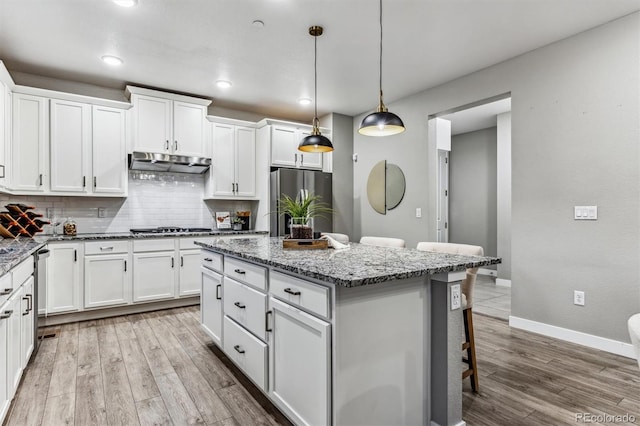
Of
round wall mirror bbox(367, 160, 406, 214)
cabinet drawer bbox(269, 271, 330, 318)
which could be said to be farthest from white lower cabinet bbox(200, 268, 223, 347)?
round wall mirror bbox(367, 160, 406, 214)

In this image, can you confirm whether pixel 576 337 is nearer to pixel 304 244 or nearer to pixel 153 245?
pixel 304 244

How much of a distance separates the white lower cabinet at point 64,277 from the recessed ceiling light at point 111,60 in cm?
189

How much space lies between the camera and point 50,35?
299cm

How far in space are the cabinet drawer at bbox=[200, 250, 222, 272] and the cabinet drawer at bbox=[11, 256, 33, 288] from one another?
3.84ft

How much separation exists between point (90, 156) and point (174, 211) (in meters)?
1.17

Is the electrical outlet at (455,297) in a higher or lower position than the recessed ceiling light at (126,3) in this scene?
lower

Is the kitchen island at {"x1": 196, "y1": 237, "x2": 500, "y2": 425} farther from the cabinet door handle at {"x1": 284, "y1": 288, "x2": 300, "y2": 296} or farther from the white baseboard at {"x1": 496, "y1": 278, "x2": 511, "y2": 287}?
the white baseboard at {"x1": 496, "y1": 278, "x2": 511, "y2": 287}

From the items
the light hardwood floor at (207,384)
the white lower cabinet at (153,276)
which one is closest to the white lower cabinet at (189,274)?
the white lower cabinet at (153,276)

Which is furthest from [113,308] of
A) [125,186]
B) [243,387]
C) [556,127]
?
[556,127]

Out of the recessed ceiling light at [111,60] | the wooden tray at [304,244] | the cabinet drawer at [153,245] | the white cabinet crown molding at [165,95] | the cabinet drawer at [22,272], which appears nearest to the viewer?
the cabinet drawer at [22,272]

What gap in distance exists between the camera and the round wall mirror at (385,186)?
471 cm

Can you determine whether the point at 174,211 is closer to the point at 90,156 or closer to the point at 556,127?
the point at 90,156

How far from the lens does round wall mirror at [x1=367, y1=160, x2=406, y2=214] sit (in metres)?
4.71

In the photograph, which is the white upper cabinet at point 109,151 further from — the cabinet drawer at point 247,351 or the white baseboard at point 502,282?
the white baseboard at point 502,282
